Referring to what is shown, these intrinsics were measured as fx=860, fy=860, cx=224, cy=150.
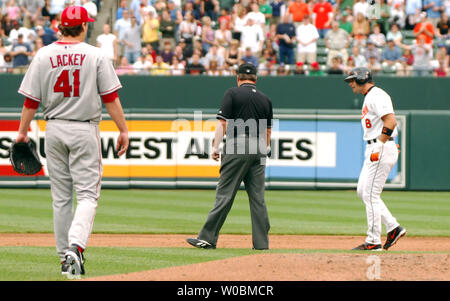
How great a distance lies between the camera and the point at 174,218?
523 inches

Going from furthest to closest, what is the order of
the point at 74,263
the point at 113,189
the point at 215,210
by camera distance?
the point at 113,189, the point at 215,210, the point at 74,263

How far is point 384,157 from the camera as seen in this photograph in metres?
9.19

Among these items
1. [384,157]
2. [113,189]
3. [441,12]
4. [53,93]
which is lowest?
[113,189]

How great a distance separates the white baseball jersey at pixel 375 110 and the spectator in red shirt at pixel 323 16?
1262 cm

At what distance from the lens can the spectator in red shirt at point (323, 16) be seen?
21.5 m

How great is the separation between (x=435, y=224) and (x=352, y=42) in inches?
345

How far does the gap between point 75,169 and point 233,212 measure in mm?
7973

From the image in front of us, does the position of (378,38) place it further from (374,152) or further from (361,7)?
(374,152)

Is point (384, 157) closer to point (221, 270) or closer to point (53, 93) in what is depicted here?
point (221, 270)

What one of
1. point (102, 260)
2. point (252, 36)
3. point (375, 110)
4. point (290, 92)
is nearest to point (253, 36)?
point (252, 36)

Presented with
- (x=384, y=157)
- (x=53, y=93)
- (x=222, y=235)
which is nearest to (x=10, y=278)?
(x=53, y=93)

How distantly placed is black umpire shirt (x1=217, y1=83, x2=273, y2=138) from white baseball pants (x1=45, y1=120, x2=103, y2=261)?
97.2 inches

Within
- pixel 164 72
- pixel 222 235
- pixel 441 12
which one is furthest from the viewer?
pixel 441 12

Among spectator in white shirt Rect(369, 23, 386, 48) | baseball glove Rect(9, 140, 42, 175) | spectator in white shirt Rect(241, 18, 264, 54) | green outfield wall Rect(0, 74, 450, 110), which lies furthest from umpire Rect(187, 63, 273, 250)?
spectator in white shirt Rect(369, 23, 386, 48)
